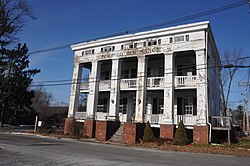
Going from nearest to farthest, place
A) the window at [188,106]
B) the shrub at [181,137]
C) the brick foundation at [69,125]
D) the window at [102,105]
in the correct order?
the shrub at [181,137]
the window at [188,106]
the brick foundation at [69,125]
the window at [102,105]

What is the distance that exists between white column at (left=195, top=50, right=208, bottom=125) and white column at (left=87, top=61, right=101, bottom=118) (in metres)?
10.6

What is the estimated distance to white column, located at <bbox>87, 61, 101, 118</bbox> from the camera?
23578 millimetres

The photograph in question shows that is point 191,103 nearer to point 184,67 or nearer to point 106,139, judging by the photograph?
point 184,67

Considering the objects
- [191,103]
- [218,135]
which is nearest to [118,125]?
[191,103]

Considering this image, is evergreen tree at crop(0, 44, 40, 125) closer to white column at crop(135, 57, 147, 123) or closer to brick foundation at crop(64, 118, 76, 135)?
brick foundation at crop(64, 118, 76, 135)

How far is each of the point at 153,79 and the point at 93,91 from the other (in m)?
6.57

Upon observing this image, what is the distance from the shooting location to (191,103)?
21.5 meters

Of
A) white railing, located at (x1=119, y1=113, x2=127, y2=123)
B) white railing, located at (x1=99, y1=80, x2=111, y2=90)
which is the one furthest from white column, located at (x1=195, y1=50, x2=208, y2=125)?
white railing, located at (x1=99, y1=80, x2=111, y2=90)

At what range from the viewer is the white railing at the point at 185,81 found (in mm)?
19766

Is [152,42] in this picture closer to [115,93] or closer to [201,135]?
[115,93]

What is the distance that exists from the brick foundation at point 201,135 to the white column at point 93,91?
1056 centimetres

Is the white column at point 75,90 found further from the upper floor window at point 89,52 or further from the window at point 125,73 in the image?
the window at point 125,73

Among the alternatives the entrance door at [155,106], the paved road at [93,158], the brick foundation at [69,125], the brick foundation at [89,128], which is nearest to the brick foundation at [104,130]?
the brick foundation at [89,128]

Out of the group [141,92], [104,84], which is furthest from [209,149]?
[104,84]
